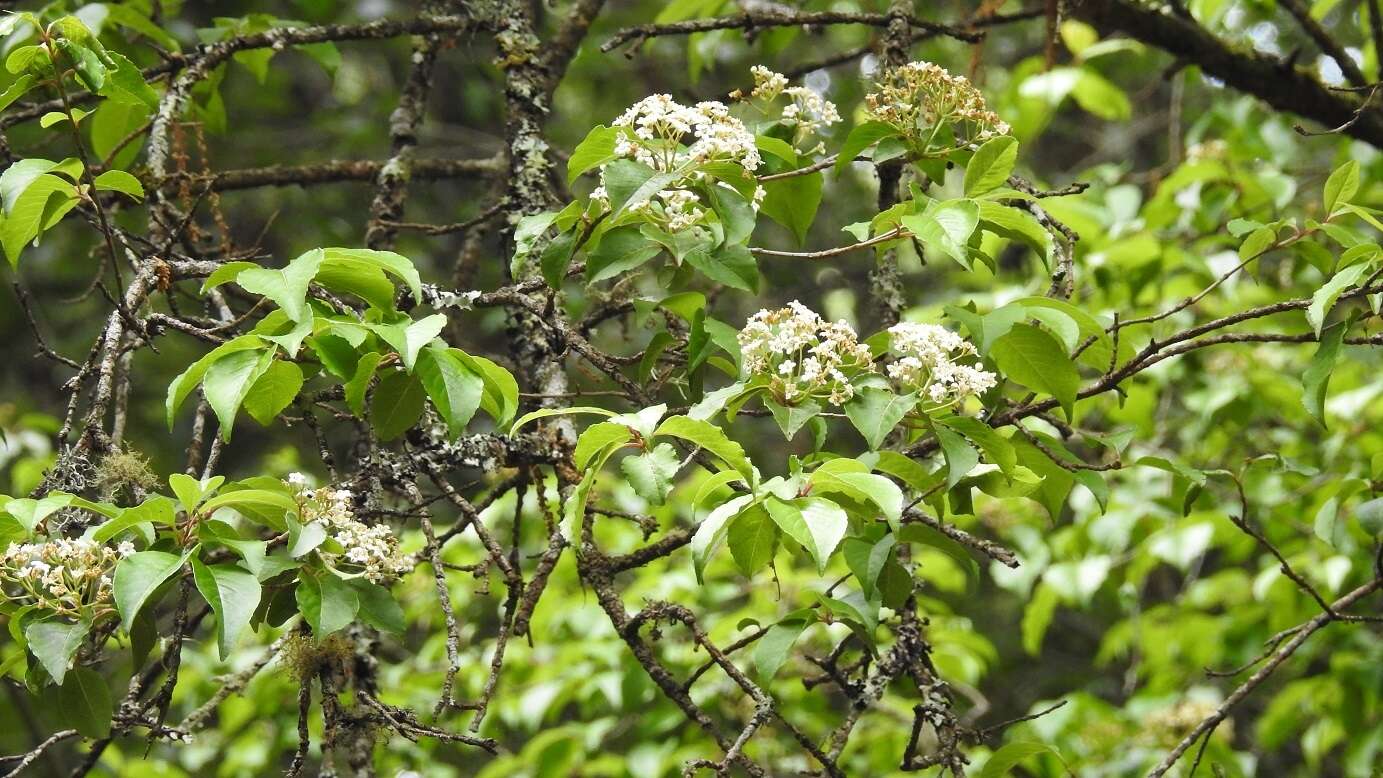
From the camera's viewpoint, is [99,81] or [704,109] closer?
[704,109]

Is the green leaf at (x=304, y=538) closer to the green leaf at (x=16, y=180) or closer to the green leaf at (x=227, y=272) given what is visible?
the green leaf at (x=227, y=272)

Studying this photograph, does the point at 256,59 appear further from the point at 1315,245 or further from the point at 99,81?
the point at 1315,245

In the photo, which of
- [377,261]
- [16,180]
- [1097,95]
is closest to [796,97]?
[377,261]

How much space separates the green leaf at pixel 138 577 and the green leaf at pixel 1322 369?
135cm

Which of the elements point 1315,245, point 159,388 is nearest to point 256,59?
point 1315,245

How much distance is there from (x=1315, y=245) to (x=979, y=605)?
4769 mm

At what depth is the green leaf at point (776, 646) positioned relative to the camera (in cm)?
147

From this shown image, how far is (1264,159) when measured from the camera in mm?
3248

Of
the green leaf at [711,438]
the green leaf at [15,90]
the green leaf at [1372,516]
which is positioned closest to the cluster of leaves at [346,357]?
the green leaf at [711,438]

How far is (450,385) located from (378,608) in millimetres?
284

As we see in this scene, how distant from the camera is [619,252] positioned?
147 centimetres

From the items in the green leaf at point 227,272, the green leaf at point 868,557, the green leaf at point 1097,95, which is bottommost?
the green leaf at point 868,557

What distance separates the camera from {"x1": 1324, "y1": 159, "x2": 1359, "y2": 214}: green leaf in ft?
5.58

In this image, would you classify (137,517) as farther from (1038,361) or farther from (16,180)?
(1038,361)
